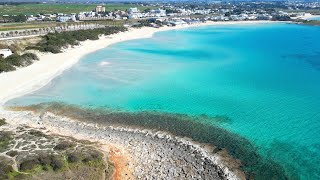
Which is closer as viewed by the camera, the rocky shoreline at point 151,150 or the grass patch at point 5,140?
the rocky shoreline at point 151,150

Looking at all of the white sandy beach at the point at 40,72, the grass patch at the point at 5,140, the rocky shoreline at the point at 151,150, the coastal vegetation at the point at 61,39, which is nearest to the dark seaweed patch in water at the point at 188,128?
the rocky shoreline at the point at 151,150

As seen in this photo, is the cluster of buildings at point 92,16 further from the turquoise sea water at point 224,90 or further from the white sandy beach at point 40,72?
the turquoise sea water at point 224,90

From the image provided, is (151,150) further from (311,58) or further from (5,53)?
(311,58)

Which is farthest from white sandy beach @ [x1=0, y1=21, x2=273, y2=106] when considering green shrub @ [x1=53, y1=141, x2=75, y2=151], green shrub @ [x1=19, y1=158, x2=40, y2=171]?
green shrub @ [x1=19, y1=158, x2=40, y2=171]

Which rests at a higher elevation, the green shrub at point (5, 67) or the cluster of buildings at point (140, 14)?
the cluster of buildings at point (140, 14)

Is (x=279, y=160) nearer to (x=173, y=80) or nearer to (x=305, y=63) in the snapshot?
(x=173, y=80)

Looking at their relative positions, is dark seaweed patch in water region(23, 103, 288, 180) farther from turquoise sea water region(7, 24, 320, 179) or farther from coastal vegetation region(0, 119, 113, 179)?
coastal vegetation region(0, 119, 113, 179)

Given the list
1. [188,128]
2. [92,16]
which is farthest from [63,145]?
[92,16]

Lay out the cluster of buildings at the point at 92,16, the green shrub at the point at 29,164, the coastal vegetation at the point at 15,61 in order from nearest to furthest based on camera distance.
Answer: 1. the green shrub at the point at 29,164
2. the coastal vegetation at the point at 15,61
3. the cluster of buildings at the point at 92,16
